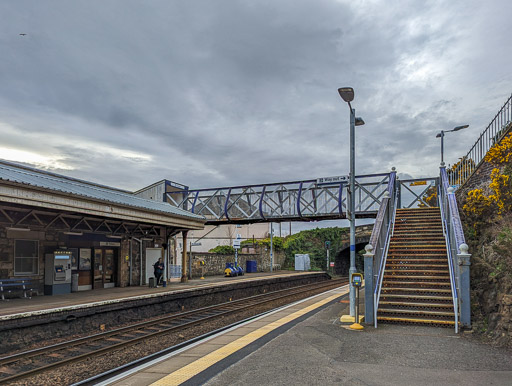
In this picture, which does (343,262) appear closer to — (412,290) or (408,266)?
(408,266)

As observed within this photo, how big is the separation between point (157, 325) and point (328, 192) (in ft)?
54.4

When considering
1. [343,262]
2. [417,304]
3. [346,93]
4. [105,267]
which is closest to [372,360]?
[417,304]

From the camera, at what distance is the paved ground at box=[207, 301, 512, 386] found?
607 cm

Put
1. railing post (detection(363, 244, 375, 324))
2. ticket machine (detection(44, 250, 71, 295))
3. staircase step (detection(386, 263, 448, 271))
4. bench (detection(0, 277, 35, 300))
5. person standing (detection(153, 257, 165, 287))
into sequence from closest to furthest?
railing post (detection(363, 244, 375, 324)), staircase step (detection(386, 263, 448, 271)), bench (detection(0, 277, 35, 300)), ticket machine (detection(44, 250, 71, 295)), person standing (detection(153, 257, 165, 287))

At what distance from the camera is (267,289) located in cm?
2705

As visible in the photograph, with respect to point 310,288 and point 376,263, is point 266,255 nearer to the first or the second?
point 310,288

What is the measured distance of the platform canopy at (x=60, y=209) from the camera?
12.6 meters

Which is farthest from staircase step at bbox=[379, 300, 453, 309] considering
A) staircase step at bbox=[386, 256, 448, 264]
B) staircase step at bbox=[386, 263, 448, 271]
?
staircase step at bbox=[386, 256, 448, 264]

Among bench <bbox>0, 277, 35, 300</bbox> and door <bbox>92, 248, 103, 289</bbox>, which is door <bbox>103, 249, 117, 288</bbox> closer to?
door <bbox>92, 248, 103, 289</bbox>

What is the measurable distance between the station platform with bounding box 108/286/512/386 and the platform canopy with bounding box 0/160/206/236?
7243 millimetres

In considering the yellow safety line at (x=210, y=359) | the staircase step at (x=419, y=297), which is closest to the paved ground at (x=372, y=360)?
the yellow safety line at (x=210, y=359)

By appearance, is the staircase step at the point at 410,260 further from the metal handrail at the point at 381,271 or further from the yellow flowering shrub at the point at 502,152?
the yellow flowering shrub at the point at 502,152

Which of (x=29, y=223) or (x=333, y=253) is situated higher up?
(x=29, y=223)

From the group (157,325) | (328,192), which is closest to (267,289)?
(328,192)
